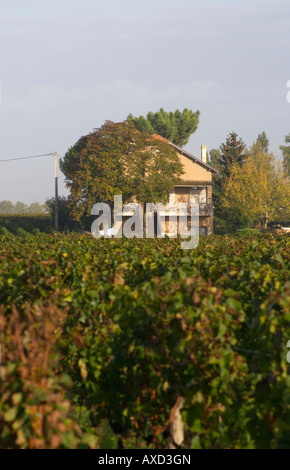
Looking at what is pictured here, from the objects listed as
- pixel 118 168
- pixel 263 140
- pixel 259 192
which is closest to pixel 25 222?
pixel 118 168

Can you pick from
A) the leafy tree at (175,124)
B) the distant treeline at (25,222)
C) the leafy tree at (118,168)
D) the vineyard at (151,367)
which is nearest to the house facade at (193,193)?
the leafy tree at (118,168)

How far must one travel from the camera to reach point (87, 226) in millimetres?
55906

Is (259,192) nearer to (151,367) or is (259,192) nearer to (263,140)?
(151,367)

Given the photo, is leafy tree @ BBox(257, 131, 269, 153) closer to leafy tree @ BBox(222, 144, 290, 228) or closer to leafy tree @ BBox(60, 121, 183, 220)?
leafy tree @ BBox(222, 144, 290, 228)

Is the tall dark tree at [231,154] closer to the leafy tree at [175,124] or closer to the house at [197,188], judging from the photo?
the house at [197,188]

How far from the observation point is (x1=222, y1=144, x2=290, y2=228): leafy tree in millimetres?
63000

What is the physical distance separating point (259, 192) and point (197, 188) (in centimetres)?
637

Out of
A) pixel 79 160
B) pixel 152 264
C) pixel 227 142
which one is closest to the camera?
pixel 152 264

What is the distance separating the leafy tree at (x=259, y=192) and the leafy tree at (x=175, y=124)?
22763mm

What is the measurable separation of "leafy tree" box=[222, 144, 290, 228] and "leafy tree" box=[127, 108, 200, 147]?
896 inches

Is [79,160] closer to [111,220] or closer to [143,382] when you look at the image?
[111,220]
